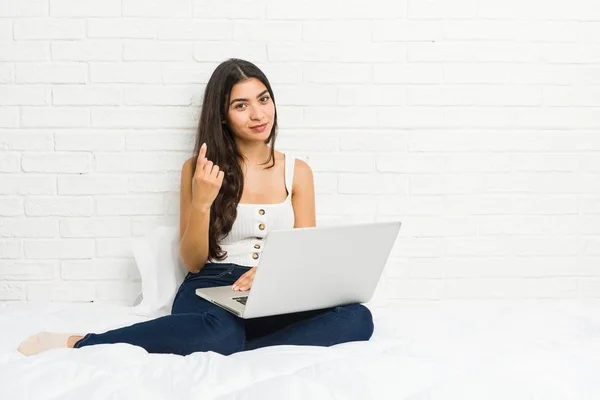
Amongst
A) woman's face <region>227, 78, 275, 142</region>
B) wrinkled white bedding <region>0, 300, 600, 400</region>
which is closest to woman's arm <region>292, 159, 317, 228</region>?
woman's face <region>227, 78, 275, 142</region>

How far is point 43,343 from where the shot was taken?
1.53 metres

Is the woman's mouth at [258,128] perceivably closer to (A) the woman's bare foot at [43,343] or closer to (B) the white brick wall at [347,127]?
(B) the white brick wall at [347,127]

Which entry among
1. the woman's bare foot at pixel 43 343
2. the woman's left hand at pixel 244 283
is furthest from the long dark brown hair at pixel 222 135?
the woman's bare foot at pixel 43 343

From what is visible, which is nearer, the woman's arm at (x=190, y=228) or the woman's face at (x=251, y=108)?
the woman's arm at (x=190, y=228)

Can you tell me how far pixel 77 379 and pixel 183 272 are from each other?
886 mm

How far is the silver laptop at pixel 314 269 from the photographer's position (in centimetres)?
149

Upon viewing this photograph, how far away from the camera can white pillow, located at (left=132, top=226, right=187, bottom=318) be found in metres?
2.06

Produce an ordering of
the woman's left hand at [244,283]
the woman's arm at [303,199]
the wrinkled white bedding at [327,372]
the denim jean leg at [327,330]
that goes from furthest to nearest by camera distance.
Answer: the woman's arm at [303,199] → the woman's left hand at [244,283] → the denim jean leg at [327,330] → the wrinkled white bedding at [327,372]

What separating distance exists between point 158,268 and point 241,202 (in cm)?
33

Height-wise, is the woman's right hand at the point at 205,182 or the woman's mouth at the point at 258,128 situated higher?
the woman's mouth at the point at 258,128

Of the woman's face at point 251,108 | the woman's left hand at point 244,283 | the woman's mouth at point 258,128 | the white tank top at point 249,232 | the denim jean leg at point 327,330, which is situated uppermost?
the woman's face at point 251,108

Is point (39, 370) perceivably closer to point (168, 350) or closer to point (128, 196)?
point (168, 350)

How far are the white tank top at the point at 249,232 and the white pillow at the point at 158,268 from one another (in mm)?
156

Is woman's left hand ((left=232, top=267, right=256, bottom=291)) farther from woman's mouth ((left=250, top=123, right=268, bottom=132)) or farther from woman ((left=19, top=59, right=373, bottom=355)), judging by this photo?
woman's mouth ((left=250, top=123, right=268, bottom=132))
